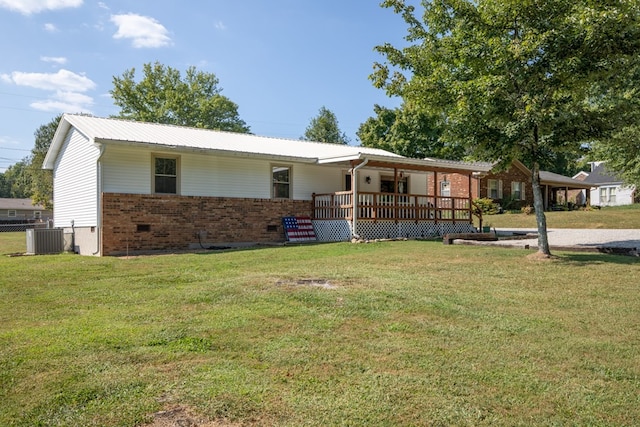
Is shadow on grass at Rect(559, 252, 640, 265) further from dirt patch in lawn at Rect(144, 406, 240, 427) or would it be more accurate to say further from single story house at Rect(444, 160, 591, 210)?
single story house at Rect(444, 160, 591, 210)

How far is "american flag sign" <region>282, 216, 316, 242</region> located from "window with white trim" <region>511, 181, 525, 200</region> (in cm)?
2059

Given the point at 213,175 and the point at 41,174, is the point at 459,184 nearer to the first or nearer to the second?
the point at 213,175

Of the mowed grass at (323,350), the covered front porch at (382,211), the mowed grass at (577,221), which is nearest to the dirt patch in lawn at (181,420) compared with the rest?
the mowed grass at (323,350)

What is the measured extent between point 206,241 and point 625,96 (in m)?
15.8

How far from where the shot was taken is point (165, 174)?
1505 cm

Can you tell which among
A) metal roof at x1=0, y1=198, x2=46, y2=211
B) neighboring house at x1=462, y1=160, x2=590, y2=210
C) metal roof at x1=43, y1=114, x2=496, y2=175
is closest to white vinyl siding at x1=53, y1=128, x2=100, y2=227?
metal roof at x1=43, y1=114, x2=496, y2=175

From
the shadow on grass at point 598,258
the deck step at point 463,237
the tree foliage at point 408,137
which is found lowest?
the shadow on grass at point 598,258

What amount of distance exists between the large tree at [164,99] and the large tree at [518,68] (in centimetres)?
3146

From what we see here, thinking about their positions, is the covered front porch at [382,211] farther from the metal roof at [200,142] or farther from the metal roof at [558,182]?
the metal roof at [558,182]

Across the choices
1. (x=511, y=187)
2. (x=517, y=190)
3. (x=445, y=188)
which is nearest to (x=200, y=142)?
(x=445, y=188)

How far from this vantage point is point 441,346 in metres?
4.40

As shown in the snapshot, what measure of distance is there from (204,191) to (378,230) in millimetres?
6157

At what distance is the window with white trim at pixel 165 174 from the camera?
14852 mm

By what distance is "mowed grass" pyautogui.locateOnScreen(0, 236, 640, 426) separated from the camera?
3.09 m
